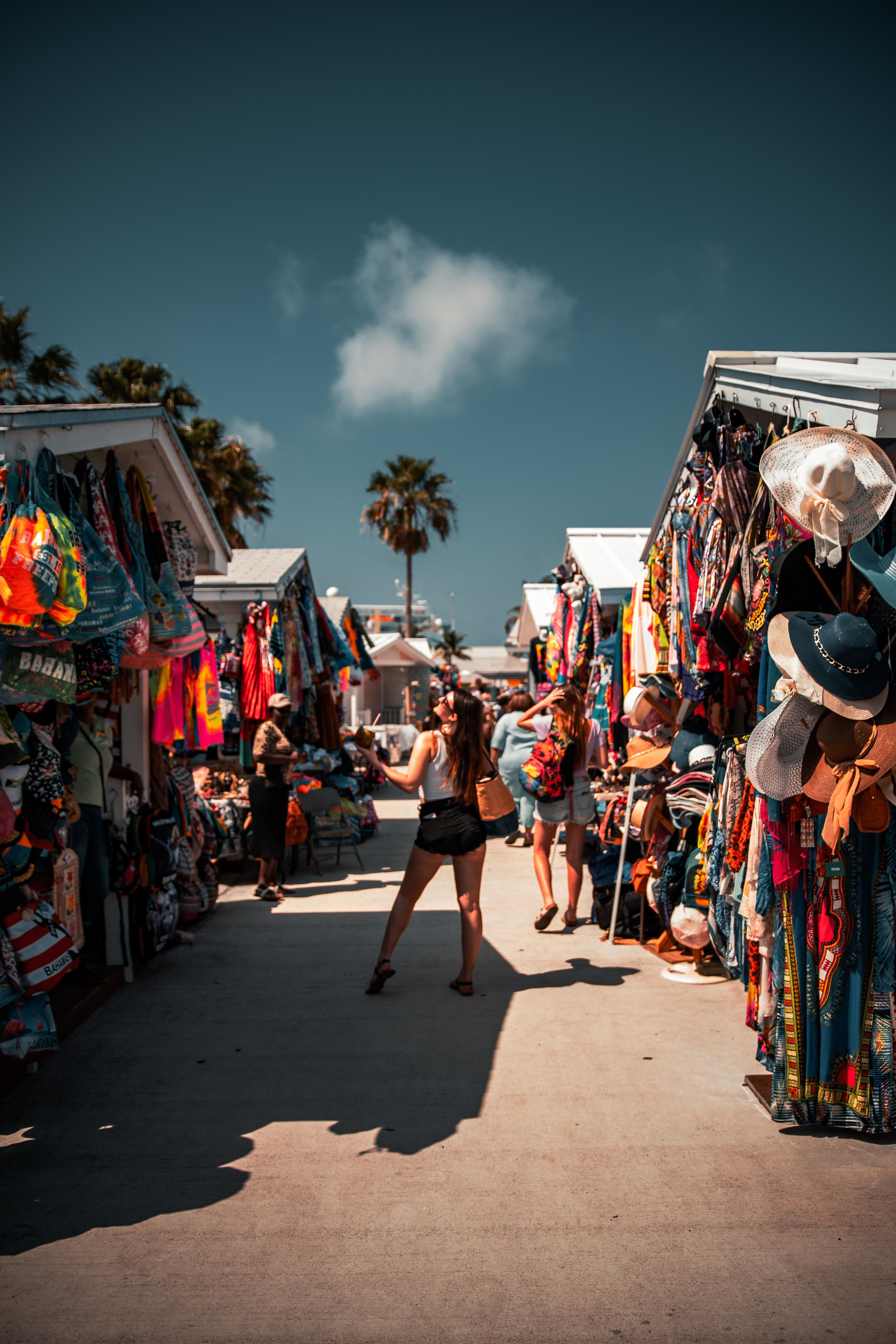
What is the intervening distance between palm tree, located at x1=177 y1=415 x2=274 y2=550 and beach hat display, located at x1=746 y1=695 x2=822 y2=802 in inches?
793

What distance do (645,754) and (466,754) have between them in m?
1.67

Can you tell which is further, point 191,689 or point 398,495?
point 398,495

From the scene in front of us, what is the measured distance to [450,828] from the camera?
4793 mm

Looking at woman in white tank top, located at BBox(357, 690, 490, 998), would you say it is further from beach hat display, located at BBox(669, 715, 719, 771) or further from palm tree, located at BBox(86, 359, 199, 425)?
palm tree, located at BBox(86, 359, 199, 425)

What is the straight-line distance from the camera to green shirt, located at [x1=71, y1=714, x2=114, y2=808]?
190 inches

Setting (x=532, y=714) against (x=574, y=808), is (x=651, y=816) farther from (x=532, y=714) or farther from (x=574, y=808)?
(x=532, y=714)

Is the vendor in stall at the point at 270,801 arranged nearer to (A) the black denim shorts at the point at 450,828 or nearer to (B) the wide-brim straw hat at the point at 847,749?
(A) the black denim shorts at the point at 450,828

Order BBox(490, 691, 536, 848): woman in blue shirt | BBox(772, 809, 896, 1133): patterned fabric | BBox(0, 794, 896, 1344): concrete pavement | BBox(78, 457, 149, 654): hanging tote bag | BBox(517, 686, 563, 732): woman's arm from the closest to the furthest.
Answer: BBox(0, 794, 896, 1344): concrete pavement
BBox(772, 809, 896, 1133): patterned fabric
BBox(78, 457, 149, 654): hanging tote bag
BBox(517, 686, 563, 732): woman's arm
BBox(490, 691, 536, 848): woman in blue shirt

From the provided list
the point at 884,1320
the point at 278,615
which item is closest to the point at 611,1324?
the point at 884,1320

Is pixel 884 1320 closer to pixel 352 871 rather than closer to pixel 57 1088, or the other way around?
pixel 57 1088

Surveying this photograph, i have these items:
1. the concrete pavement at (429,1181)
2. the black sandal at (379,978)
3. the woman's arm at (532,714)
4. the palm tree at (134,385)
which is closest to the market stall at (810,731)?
A: the concrete pavement at (429,1181)

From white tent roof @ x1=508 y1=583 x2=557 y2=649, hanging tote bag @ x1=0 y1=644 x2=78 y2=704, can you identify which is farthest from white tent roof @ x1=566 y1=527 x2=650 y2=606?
hanging tote bag @ x1=0 y1=644 x2=78 y2=704

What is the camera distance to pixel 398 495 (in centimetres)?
3725

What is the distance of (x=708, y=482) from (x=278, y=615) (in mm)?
6601
